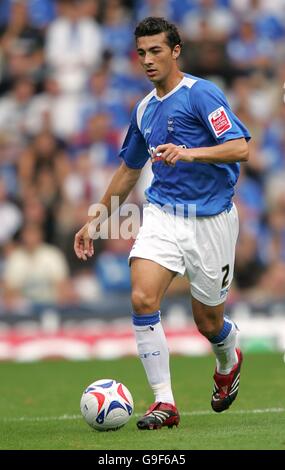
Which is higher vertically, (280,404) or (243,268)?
(280,404)

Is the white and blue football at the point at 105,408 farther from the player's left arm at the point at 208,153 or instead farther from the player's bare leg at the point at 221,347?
the player's left arm at the point at 208,153

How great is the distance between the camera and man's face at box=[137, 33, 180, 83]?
7953mm

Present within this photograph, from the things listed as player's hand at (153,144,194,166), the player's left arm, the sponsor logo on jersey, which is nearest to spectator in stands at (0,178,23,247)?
the sponsor logo on jersey

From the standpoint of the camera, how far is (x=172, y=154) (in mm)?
7270

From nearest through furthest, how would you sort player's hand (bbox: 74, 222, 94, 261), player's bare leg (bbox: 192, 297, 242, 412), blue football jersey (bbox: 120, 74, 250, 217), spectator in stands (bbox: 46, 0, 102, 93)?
1. blue football jersey (bbox: 120, 74, 250, 217)
2. player's bare leg (bbox: 192, 297, 242, 412)
3. player's hand (bbox: 74, 222, 94, 261)
4. spectator in stands (bbox: 46, 0, 102, 93)

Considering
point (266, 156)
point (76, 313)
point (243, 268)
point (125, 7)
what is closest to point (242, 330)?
point (243, 268)

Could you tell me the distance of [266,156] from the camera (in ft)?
59.4

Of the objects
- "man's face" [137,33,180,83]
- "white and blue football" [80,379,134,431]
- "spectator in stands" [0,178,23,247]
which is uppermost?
"man's face" [137,33,180,83]

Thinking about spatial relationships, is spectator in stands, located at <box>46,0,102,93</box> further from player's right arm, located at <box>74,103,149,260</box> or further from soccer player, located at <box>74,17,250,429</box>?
soccer player, located at <box>74,17,250,429</box>

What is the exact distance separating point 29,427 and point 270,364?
18.9 feet

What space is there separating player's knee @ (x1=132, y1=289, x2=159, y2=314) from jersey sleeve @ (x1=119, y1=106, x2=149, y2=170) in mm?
1305

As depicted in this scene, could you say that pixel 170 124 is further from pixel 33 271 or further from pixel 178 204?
pixel 33 271
